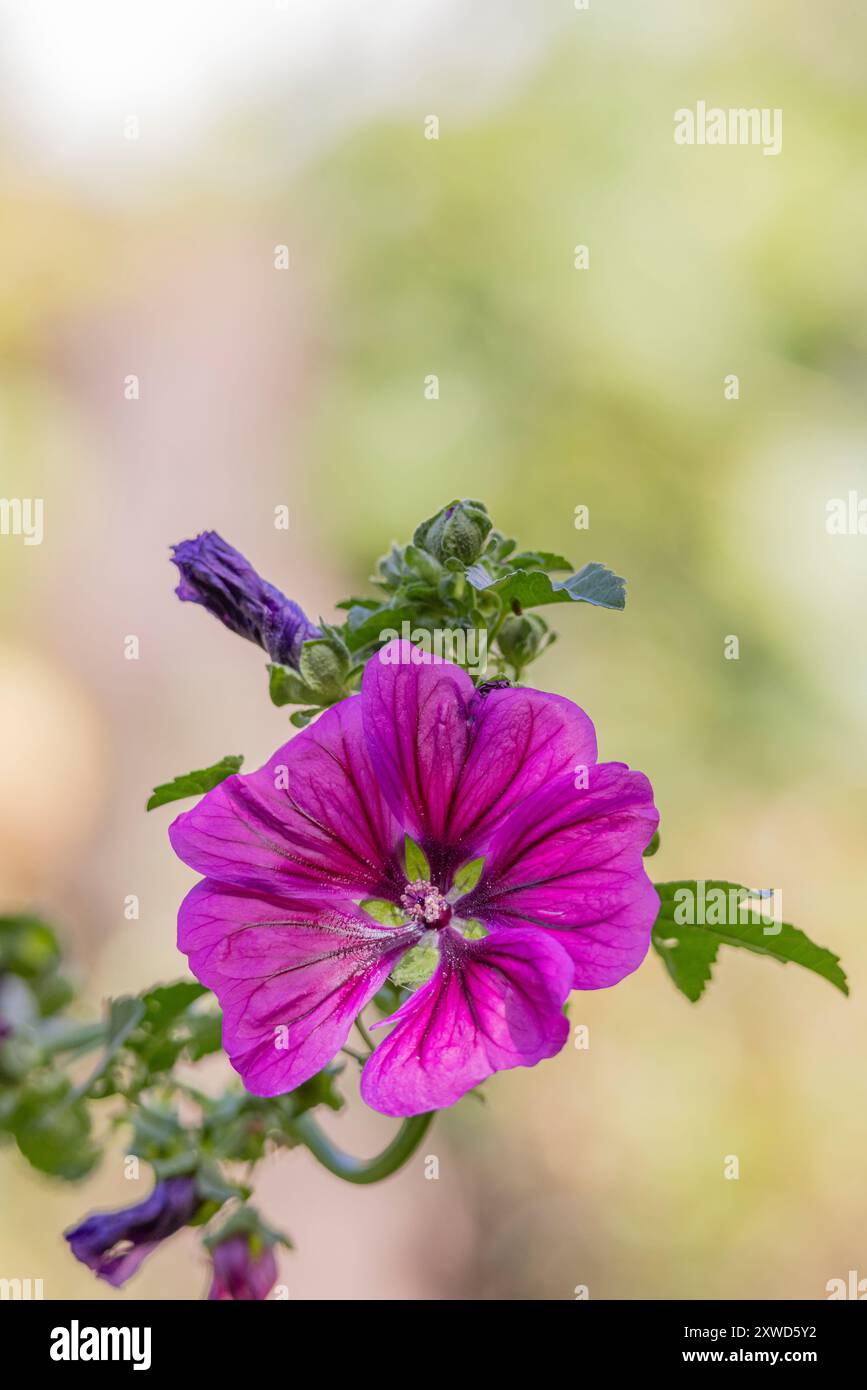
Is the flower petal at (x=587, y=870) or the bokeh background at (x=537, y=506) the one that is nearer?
the flower petal at (x=587, y=870)

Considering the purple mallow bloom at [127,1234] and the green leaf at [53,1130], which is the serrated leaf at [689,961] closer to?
the purple mallow bloom at [127,1234]

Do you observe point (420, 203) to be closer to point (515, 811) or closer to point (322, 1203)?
point (322, 1203)

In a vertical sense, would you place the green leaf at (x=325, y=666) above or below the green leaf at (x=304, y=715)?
above

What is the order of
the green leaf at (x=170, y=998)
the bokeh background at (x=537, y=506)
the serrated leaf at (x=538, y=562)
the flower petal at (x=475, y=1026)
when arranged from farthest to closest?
the bokeh background at (x=537, y=506) → the green leaf at (x=170, y=998) → the serrated leaf at (x=538, y=562) → the flower petal at (x=475, y=1026)


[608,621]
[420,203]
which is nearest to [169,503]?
[420,203]

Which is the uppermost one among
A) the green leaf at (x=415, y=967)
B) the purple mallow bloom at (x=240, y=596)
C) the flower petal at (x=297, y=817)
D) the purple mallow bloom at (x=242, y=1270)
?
the purple mallow bloom at (x=240, y=596)

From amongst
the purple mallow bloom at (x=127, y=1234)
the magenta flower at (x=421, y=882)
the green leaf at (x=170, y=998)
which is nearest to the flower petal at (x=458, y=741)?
the magenta flower at (x=421, y=882)

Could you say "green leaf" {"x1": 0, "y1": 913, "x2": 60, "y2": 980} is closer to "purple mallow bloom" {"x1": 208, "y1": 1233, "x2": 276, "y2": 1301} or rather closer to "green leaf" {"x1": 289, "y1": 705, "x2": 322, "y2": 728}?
"purple mallow bloom" {"x1": 208, "y1": 1233, "x2": 276, "y2": 1301}
